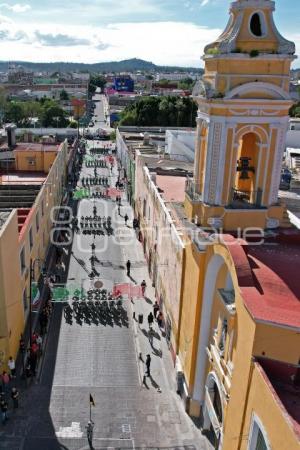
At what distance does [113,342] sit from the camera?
2177cm

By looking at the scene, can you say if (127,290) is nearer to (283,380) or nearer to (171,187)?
(171,187)

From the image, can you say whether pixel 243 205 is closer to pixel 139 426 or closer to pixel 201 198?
pixel 201 198

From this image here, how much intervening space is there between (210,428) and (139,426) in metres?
2.70

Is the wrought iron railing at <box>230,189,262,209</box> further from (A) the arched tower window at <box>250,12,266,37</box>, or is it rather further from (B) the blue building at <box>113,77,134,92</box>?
(B) the blue building at <box>113,77,134,92</box>

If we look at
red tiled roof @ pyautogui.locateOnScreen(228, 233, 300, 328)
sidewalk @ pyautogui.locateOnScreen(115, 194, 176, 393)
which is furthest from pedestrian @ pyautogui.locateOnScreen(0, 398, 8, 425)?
red tiled roof @ pyautogui.locateOnScreen(228, 233, 300, 328)

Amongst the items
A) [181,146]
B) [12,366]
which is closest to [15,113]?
[181,146]

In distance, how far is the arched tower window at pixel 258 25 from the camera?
13.5m

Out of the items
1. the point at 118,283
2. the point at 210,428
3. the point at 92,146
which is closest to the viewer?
the point at 210,428

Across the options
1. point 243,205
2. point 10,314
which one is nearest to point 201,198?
point 243,205

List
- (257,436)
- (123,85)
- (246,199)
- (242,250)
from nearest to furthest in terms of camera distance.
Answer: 1. (257,436)
2. (242,250)
3. (246,199)
4. (123,85)

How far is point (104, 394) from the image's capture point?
60.3ft

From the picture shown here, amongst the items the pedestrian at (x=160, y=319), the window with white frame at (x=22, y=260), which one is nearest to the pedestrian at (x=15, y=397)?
the window with white frame at (x=22, y=260)

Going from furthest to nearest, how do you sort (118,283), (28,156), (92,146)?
1. (92,146)
2. (28,156)
3. (118,283)

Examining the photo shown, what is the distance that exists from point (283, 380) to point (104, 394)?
999cm
